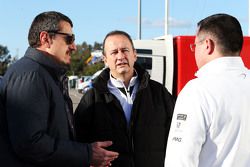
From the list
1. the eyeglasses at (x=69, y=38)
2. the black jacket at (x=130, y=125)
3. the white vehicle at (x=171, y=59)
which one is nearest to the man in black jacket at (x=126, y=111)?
the black jacket at (x=130, y=125)

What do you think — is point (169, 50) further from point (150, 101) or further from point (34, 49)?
point (34, 49)

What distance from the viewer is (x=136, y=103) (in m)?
3.46

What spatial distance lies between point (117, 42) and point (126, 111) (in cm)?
56

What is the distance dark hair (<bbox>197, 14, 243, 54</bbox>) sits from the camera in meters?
2.33

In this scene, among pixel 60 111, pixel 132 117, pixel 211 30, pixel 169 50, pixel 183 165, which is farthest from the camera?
pixel 169 50

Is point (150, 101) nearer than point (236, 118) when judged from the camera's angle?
No

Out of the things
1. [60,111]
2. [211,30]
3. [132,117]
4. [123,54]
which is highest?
[211,30]

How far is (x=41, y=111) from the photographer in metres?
2.54

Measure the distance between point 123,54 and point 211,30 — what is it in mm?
1353

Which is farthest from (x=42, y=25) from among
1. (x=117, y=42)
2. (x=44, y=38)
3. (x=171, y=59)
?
(x=171, y=59)

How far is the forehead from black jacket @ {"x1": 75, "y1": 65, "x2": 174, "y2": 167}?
0.30m

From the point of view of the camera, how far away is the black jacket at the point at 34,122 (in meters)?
2.52

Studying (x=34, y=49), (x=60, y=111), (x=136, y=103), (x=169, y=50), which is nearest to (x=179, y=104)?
(x=60, y=111)

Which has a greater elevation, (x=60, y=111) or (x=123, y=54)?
(x=123, y=54)
